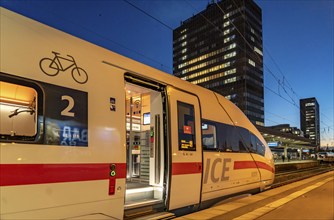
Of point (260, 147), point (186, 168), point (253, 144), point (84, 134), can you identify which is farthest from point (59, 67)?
point (260, 147)

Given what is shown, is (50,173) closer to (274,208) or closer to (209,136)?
(209,136)

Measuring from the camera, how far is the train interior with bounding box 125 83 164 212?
6.73 metres

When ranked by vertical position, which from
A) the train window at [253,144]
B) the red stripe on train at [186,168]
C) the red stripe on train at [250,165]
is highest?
the train window at [253,144]

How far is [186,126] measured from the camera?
290 inches

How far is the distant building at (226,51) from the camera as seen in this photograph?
19.3 metres

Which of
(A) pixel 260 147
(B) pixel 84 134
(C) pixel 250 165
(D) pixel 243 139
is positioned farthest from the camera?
(A) pixel 260 147

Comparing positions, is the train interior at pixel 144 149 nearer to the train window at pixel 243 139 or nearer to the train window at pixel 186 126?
the train window at pixel 186 126

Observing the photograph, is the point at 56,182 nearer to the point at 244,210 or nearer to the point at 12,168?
the point at 12,168

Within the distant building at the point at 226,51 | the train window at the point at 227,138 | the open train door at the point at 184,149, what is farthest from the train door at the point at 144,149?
the distant building at the point at 226,51

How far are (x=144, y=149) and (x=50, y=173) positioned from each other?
422 cm

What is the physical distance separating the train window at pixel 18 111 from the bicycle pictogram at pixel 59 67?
1.19 ft

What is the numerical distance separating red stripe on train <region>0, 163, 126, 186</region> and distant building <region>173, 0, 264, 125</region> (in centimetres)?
799

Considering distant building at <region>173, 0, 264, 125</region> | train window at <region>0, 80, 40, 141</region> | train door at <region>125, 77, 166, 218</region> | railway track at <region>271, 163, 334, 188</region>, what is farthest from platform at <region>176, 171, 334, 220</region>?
distant building at <region>173, 0, 264, 125</region>

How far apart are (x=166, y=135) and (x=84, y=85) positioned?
2.33m
